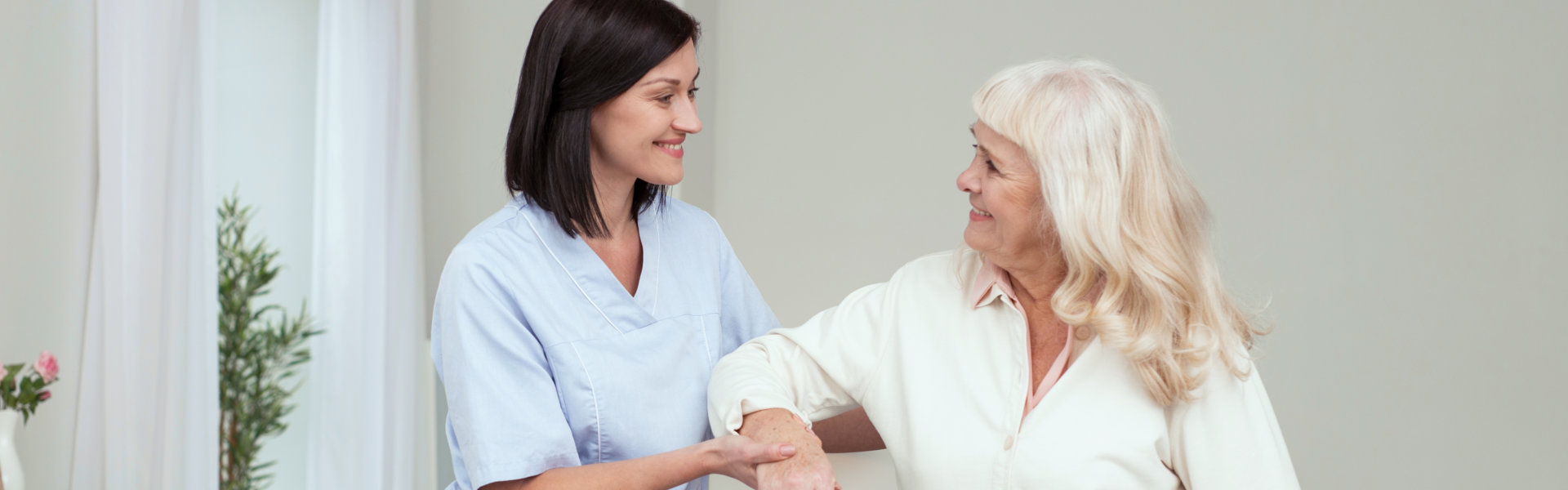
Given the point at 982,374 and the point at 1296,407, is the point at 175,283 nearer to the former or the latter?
the point at 982,374

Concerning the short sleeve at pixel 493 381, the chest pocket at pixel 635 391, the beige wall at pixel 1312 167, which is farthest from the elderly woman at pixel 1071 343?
the beige wall at pixel 1312 167

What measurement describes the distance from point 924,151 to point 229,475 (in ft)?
7.83

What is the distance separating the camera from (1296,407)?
3.28 m

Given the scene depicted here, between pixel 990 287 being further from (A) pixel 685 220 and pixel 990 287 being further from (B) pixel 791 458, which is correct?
(A) pixel 685 220

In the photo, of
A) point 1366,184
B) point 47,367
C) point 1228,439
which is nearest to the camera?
point 1228,439

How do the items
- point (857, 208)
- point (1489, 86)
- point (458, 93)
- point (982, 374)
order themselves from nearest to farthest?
point (982, 374)
point (1489, 86)
point (458, 93)
point (857, 208)

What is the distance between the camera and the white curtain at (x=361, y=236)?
3.15m

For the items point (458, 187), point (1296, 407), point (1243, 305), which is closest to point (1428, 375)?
point (1296, 407)

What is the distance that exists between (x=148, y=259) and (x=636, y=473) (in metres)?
1.50

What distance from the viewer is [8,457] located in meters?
1.84

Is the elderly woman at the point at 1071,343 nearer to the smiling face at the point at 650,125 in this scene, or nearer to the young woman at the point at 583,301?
the young woman at the point at 583,301

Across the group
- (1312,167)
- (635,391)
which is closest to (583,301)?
(635,391)

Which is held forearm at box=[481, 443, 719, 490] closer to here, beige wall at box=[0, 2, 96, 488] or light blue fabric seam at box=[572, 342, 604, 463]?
light blue fabric seam at box=[572, 342, 604, 463]

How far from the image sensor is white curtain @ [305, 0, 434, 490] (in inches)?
124
